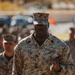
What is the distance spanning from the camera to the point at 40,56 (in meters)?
6.54

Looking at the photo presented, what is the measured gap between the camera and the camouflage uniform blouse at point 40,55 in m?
6.50

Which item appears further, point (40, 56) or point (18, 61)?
point (18, 61)

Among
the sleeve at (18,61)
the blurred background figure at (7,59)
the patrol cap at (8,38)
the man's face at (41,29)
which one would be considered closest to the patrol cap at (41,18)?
the man's face at (41,29)

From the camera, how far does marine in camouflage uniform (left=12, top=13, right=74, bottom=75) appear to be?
21.3ft

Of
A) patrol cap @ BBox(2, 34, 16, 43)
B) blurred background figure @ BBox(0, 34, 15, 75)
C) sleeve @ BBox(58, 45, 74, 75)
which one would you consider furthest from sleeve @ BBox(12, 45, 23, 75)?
patrol cap @ BBox(2, 34, 16, 43)

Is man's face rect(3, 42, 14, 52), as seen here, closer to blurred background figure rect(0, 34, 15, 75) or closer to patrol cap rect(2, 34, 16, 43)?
blurred background figure rect(0, 34, 15, 75)

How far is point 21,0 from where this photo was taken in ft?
345

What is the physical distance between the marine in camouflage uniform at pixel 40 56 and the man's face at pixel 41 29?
0.10 metres

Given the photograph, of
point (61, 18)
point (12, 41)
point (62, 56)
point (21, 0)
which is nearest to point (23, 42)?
point (62, 56)

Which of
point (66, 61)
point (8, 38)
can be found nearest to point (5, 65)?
point (8, 38)

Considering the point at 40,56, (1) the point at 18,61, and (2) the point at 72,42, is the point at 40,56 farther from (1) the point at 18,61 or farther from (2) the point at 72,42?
(2) the point at 72,42

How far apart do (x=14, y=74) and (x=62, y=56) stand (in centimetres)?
70

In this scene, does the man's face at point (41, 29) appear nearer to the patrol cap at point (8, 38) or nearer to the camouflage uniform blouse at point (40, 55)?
the camouflage uniform blouse at point (40, 55)

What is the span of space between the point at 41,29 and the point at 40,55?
1.15 feet
